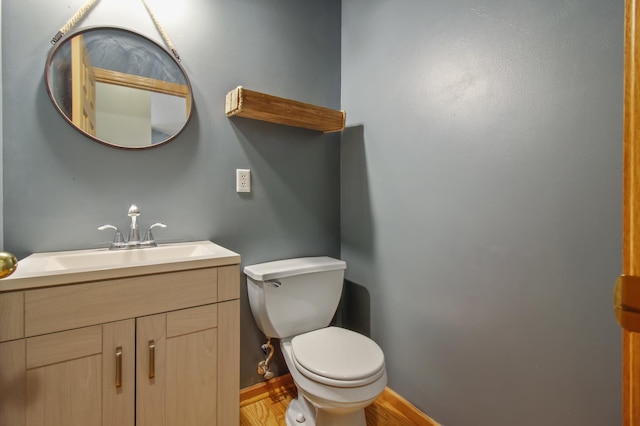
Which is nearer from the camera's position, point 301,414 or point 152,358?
point 152,358

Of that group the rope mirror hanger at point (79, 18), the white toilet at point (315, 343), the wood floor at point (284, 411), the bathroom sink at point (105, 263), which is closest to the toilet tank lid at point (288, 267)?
the white toilet at point (315, 343)

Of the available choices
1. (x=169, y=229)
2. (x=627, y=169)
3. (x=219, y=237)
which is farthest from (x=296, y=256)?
(x=627, y=169)

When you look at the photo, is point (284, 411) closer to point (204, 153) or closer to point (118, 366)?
point (118, 366)

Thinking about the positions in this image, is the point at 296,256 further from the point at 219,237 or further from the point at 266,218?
the point at 219,237

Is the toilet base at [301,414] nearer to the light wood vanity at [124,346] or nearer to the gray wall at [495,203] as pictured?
the light wood vanity at [124,346]

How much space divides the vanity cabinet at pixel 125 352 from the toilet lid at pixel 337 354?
296 mm

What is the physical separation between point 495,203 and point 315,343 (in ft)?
3.15

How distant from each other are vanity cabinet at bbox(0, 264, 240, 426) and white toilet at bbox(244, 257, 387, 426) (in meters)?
0.28

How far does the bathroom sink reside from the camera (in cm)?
85

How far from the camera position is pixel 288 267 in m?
1.50

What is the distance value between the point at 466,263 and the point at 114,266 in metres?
1.29

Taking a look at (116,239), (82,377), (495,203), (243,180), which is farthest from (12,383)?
(495,203)

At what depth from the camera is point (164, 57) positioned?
4.47 ft

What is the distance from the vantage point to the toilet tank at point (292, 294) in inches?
56.1
